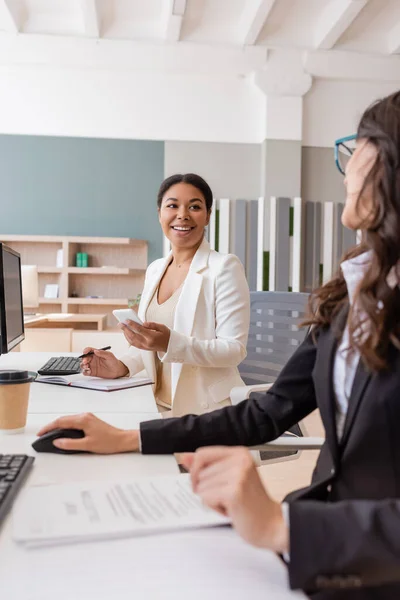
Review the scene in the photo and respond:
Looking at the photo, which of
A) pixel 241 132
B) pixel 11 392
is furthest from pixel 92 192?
pixel 11 392

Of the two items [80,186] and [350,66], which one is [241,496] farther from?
[350,66]

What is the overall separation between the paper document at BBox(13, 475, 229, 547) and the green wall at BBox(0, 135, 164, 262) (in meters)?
5.77

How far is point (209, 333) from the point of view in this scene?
2.33 metres

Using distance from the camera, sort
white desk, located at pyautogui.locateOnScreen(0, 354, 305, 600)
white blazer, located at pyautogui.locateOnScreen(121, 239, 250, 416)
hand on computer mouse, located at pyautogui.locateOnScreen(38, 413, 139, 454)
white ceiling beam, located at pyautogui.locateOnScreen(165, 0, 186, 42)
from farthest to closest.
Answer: white ceiling beam, located at pyautogui.locateOnScreen(165, 0, 186, 42) → white blazer, located at pyautogui.locateOnScreen(121, 239, 250, 416) → hand on computer mouse, located at pyautogui.locateOnScreen(38, 413, 139, 454) → white desk, located at pyautogui.locateOnScreen(0, 354, 305, 600)

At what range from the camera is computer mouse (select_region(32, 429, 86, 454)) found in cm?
108

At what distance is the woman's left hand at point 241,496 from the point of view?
652 millimetres

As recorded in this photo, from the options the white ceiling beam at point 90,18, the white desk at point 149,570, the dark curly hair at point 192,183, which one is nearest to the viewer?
the white desk at point 149,570

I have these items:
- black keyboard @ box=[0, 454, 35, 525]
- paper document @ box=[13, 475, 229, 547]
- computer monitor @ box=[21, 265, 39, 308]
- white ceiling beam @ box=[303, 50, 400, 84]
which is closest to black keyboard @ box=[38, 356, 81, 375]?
black keyboard @ box=[0, 454, 35, 525]

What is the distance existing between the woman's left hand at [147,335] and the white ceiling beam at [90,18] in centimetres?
471

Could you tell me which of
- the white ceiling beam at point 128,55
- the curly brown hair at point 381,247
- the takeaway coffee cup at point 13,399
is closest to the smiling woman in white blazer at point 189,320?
the takeaway coffee cup at point 13,399

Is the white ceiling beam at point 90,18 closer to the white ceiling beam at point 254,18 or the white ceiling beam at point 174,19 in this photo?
the white ceiling beam at point 174,19

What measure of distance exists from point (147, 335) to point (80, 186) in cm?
494

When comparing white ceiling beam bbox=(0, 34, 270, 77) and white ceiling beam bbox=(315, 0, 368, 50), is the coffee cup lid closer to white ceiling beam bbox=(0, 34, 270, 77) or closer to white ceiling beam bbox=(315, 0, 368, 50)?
white ceiling beam bbox=(315, 0, 368, 50)

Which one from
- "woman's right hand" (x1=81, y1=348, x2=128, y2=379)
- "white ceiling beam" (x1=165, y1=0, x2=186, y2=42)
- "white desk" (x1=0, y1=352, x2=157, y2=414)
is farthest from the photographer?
"white ceiling beam" (x1=165, y1=0, x2=186, y2=42)
